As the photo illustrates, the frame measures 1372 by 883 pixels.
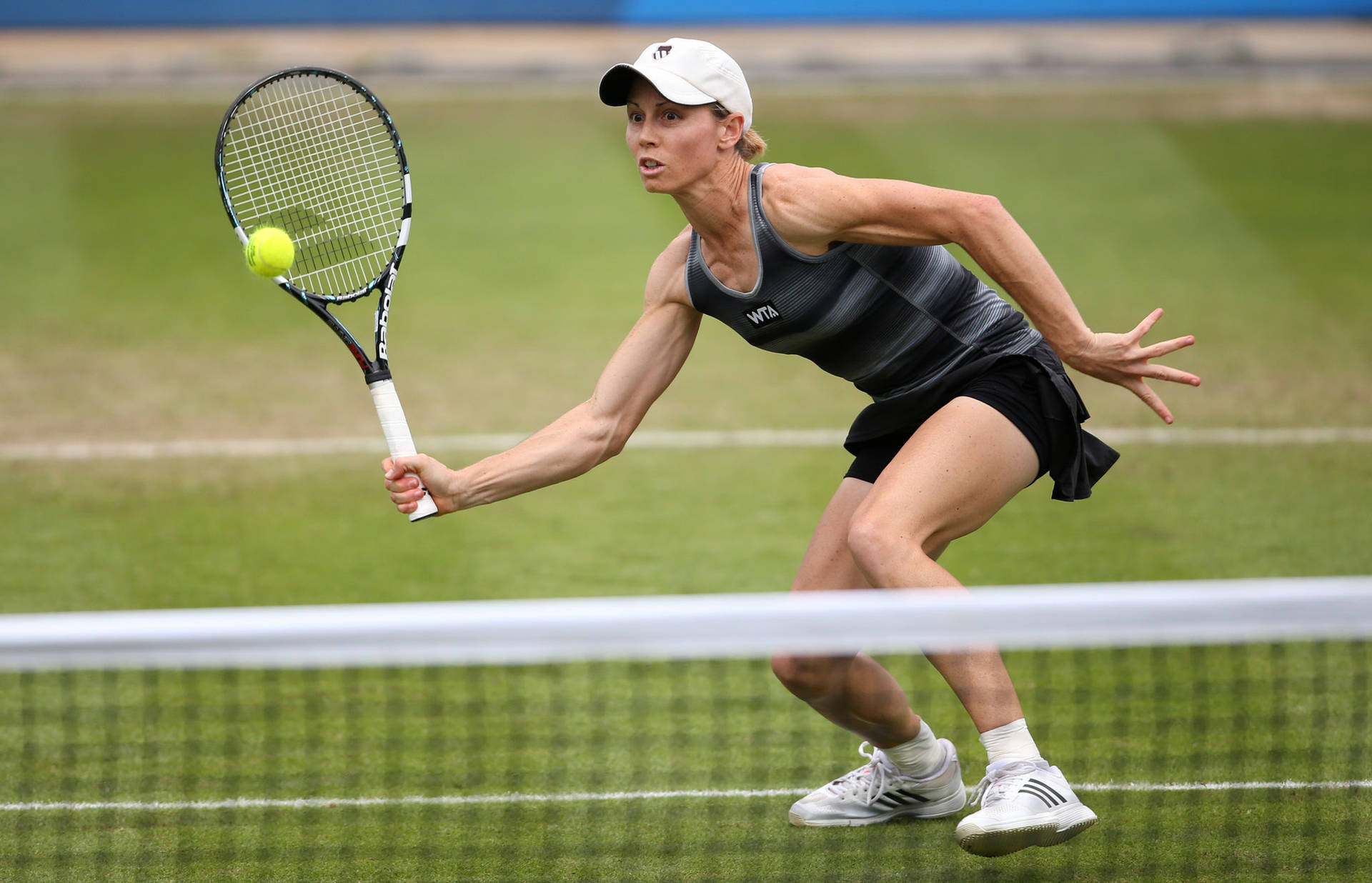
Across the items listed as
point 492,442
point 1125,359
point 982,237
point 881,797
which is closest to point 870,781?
point 881,797

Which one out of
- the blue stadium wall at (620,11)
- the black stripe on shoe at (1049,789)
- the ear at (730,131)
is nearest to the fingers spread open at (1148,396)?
the black stripe on shoe at (1049,789)

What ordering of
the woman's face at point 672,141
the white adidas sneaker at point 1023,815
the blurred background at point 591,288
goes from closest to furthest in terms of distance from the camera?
the white adidas sneaker at point 1023,815
the woman's face at point 672,141
the blurred background at point 591,288

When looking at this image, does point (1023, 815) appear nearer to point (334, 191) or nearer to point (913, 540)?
point (913, 540)

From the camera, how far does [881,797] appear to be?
4293mm

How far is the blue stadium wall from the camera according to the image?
14.1m

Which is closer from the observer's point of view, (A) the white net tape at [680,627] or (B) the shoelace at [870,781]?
(A) the white net tape at [680,627]

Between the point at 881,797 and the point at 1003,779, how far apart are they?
0.85m

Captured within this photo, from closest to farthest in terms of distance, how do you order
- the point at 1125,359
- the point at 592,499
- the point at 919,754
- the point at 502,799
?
the point at 1125,359 → the point at 919,754 → the point at 502,799 → the point at 592,499

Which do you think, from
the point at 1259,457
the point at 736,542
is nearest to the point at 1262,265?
the point at 1259,457

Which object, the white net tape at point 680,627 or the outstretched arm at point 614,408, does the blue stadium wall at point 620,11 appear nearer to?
the outstretched arm at point 614,408

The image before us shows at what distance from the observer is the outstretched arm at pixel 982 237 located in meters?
3.62

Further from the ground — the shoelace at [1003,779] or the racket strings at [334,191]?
the racket strings at [334,191]

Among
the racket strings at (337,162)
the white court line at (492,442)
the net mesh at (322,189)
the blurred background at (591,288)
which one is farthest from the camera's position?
the white court line at (492,442)

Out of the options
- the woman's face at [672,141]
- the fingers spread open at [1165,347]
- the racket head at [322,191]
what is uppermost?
the racket head at [322,191]
